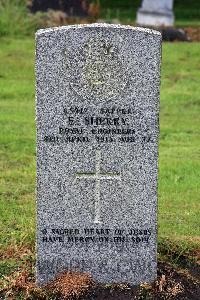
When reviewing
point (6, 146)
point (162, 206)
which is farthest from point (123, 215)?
point (6, 146)

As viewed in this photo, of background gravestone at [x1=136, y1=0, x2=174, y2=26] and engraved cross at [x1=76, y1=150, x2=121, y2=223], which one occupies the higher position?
engraved cross at [x1=76, y1=150, x2=121, y2=223]

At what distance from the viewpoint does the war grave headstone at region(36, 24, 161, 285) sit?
568cm

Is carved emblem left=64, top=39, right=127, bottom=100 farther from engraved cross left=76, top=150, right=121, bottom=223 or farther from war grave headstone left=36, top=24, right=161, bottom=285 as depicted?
engraved cross left=76, top=150, right=121, bottom=223

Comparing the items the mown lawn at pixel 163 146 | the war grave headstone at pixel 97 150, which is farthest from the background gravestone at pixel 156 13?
the war grave headstone at pixel 97 150

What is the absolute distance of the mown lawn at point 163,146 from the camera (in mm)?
7656

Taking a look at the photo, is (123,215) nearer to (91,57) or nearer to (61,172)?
(61,172)

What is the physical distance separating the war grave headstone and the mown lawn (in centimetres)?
102

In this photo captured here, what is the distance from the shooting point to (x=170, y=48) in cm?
1805

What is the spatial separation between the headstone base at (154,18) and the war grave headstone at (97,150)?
1723cm

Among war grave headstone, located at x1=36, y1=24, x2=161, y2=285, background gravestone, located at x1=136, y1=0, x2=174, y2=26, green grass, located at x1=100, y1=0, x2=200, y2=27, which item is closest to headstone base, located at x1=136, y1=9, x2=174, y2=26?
background gravestone, located at x1=136, y1=0, x2=174, y2=26

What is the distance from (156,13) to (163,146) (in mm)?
12782

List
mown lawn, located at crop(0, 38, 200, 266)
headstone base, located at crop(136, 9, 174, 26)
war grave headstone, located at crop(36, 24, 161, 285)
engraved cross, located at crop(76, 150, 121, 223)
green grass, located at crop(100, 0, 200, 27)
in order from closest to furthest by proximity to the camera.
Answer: war grave headstone, located at crop(36, 24, 161, 285) → engraved cross, located at crop(76, 150, 121, 223) → mown lawn, located at crop(0, 38, 200, 266) → headstone base, located at crop(136, 9, 174, 26) → green grass, located at crop(100, 0, 200, 27)

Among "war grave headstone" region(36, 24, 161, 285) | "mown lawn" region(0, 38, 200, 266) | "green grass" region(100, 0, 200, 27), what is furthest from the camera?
"green grass" region(100, 0, 200, 27)

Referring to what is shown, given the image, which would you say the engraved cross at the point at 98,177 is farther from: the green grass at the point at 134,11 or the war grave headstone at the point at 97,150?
the green grass at the point at 134,11
